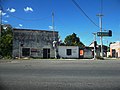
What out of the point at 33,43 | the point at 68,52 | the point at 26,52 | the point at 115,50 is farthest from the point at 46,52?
the point at 115,50

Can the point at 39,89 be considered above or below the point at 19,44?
below

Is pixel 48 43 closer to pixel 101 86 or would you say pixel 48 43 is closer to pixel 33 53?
pixel 33 53

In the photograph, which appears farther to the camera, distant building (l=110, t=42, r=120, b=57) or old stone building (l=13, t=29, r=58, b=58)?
distant building (l=110, t=42, r=120, b=57)

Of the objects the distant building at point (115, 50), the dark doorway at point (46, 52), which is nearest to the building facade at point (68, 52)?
the dark doorway at point (46, 52)

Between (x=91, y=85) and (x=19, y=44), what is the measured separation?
41955mm

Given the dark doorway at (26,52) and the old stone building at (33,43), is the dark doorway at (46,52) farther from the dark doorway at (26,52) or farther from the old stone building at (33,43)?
the dark doorway at (26,52)

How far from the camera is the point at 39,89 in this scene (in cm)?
1116

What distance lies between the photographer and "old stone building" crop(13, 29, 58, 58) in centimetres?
5319

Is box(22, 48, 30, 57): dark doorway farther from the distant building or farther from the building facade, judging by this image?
the distant building

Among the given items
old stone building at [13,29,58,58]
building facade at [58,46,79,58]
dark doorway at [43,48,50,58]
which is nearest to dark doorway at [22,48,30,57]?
old stone building at [13,29,58,58]

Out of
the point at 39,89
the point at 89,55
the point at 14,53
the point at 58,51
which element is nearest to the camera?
the point at 39,89

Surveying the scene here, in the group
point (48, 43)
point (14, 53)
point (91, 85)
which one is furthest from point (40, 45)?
point (91, 85)

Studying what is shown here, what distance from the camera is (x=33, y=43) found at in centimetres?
5456

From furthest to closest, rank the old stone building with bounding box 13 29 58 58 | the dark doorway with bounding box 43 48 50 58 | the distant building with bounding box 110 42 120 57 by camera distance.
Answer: the distant building with bounding box 110 42 120 57, the dark doorway with bounding box 43 48 50 58, the old stone building with bounding box 13 29 58 58
